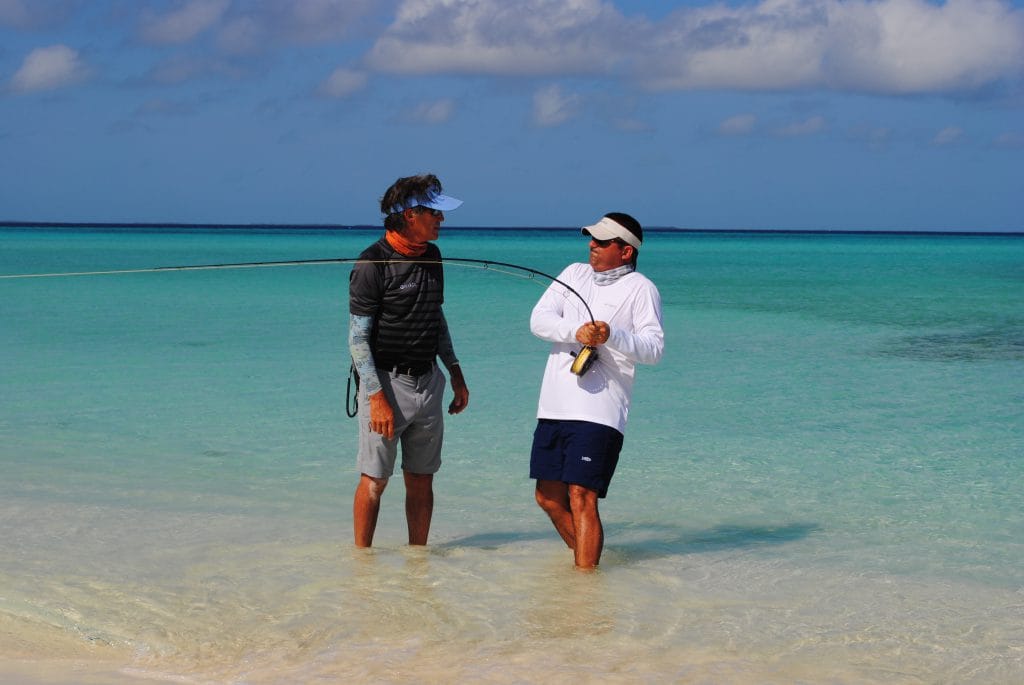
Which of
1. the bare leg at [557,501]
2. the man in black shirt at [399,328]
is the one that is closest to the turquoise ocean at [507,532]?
the bare leg at [557,501]

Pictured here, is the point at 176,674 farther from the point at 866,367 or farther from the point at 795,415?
the point at 866,367

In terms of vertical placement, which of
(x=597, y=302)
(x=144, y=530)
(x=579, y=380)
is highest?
(x=597, y=302)

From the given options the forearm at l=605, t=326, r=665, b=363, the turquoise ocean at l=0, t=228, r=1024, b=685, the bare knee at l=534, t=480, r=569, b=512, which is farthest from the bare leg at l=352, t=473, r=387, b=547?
the forearm at l=605, t=326, r=665, b=363

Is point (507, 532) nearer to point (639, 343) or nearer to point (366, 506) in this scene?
point (366, 506)

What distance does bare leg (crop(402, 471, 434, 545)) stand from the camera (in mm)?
5145

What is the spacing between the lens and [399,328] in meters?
4.79

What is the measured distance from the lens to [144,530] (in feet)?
19.0

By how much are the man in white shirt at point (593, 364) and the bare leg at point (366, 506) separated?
67cm

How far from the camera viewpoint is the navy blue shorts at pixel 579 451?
470cm

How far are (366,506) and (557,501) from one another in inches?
31.7

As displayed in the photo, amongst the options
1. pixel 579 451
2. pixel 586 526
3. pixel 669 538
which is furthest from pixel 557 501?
pixel 669 538

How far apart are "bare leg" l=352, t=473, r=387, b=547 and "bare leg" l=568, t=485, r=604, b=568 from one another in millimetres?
793

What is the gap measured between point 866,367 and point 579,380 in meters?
9.08

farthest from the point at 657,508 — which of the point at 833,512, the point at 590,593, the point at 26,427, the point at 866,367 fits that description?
the point at 866,367
